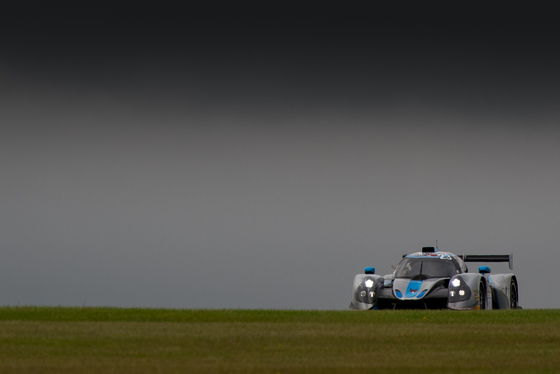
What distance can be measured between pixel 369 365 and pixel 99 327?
755 centimetres

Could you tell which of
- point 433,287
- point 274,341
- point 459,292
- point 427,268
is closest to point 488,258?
point 427,268

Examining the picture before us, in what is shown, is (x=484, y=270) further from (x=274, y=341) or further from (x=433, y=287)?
(x=274, y=341)

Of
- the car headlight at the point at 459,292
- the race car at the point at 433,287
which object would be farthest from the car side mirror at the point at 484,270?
the car headlight at the point at 459,292

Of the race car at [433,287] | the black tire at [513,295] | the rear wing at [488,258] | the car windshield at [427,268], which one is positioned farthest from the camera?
the rear wing at [488,258]

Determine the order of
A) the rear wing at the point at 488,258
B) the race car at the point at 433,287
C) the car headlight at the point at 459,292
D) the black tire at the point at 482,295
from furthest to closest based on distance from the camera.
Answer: the rear wing at the point at 488,258 < the black tire at the point at 482,295 < the race car at the point at 433,287 < the car headlight at the point at 459,292

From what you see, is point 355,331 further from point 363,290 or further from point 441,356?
point 363,290

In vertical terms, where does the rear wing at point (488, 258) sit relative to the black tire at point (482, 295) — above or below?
above

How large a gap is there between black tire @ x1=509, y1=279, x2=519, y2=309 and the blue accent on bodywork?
4183 millimetres

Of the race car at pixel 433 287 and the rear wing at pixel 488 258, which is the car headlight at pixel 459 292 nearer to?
the race car at pixel 433 287

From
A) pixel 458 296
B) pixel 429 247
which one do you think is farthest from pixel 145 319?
pixel 429 247

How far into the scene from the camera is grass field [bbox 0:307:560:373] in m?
13.2

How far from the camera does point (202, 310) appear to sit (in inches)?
901

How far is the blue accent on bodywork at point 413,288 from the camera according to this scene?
25.8 m

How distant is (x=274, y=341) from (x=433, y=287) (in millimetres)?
10636
